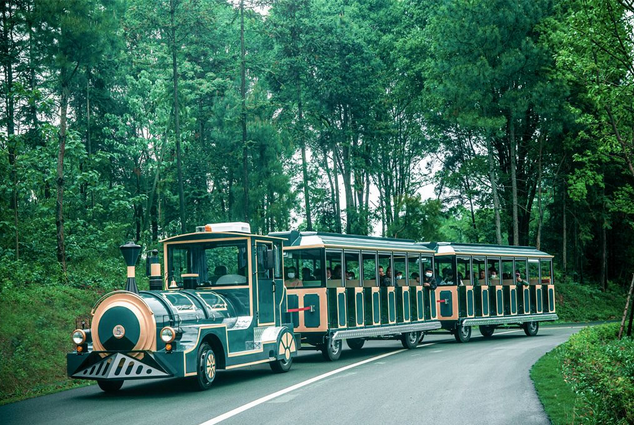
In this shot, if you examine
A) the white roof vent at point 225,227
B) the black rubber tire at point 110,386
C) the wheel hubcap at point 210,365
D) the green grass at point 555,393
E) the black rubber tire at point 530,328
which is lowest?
the black rubber tire at point 530,328

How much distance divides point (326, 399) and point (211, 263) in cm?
445

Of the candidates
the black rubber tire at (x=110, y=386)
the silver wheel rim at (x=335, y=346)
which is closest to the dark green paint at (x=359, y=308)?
the silver wheel rim at (x=335, y=346)

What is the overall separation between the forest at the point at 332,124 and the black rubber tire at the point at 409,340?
11.4 m

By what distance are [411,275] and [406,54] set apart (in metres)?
20.2

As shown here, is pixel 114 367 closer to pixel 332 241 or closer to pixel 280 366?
pixel 280 366

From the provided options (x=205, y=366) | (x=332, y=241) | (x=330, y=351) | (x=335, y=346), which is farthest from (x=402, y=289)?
(x=205, y=366)

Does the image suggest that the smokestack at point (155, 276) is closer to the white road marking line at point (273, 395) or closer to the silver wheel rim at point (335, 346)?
the white road marking line at point (273, 395)

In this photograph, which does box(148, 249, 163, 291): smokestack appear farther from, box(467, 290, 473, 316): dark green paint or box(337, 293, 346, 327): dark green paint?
box(467, 290, 473, 316): dark green paint

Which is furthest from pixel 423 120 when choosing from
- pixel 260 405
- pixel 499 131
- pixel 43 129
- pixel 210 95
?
pixel 260 405

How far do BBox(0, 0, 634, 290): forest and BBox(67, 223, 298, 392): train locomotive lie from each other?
12856mm

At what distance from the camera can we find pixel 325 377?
46.1 feet

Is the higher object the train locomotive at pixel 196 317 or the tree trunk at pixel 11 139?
the tree trunk at pixel 11 139

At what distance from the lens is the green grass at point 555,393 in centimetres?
917

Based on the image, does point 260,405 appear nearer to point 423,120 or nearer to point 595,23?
point 595,23
